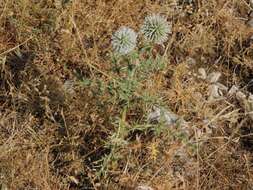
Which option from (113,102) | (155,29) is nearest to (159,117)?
(113,102)

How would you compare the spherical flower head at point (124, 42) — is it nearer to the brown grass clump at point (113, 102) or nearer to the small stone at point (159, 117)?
the brown grass clump at point (113, 102)

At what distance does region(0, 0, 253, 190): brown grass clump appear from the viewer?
280 centimetres

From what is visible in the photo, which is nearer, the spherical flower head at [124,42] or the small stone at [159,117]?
the spherical flower head at [124,42]

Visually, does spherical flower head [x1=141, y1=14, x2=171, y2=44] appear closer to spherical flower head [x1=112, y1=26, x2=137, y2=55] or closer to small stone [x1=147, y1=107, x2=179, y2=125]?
spherical flower head [x1=112, y1=26, x2=137, y2=55]

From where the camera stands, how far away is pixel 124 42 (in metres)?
2.78

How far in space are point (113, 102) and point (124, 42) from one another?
0.29m

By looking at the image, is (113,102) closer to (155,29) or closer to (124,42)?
(124,42)

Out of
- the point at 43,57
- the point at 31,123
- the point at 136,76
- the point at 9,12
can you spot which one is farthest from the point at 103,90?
the point at 9,12

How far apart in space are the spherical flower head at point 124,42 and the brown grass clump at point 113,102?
0.26 feet

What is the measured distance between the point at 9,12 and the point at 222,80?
130 cm

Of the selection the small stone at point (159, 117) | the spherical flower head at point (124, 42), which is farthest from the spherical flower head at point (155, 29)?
the small stone at point (159, 117)

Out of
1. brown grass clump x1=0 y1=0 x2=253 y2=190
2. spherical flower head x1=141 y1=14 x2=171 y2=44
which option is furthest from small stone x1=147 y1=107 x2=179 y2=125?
spherical flower head x1=141 y1=14 x2=171 y2=44

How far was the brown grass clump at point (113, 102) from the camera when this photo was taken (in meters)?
2.80

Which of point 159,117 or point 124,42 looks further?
point 159,117
